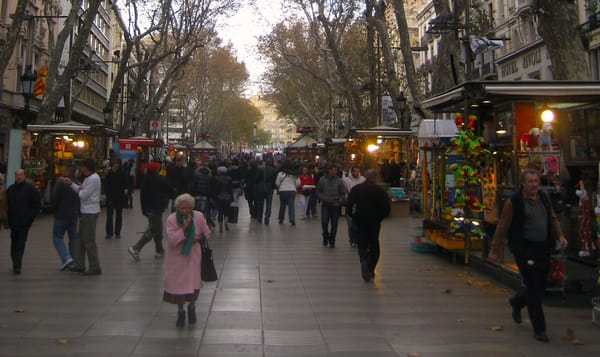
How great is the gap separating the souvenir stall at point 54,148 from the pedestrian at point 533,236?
1456 cm

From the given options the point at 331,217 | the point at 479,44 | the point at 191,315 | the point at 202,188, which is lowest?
the point at 191,315

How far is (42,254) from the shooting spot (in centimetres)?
1028

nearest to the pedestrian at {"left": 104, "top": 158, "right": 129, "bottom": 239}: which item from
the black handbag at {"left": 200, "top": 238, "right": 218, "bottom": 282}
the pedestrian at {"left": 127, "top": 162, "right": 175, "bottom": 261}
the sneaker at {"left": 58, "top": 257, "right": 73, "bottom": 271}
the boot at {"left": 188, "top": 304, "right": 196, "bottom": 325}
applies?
the pedestrian at {"left": 127, "top": 162, "right": 175, "bottom": 261}

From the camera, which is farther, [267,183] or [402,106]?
[402,106]

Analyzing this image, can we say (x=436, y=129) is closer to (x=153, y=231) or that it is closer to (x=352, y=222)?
(x=352, y=222)

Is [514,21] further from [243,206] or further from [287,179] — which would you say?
[287,179]

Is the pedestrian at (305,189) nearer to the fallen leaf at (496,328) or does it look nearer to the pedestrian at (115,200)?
the pedestrian at (115,200)

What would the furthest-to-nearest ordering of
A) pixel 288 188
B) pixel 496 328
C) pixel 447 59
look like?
pixel 447 59, pixel 288 188, pixel 496 328

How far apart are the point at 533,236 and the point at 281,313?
2.94 metres

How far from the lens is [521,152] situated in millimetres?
8617

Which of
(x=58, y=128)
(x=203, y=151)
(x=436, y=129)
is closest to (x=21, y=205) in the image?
(x=436, y=129)

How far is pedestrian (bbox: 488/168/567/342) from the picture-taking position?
5.28m

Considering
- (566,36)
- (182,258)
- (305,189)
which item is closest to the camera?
(182,258)

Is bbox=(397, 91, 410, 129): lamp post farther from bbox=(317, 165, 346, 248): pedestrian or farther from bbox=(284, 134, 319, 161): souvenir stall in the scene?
bbox=(284, 134, 319, 161): souvenir stall
